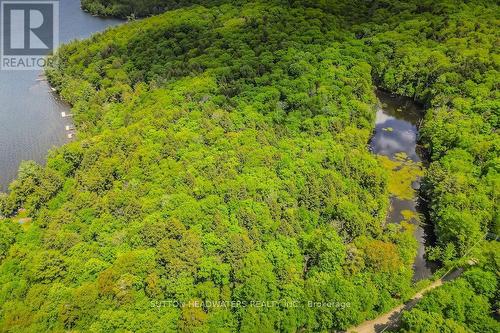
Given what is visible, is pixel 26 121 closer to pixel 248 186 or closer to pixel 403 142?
pixel 248 186

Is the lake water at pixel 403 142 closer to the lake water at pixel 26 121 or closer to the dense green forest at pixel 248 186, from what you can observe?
the dense green forest at pixel 248 186

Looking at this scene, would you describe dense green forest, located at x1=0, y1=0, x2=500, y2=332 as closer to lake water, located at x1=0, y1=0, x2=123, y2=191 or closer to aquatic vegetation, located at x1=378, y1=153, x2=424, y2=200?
aquatic vegetation, located at x1=378, y1=153, x2=424, y2=200

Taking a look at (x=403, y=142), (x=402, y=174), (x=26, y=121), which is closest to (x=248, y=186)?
(x=402, y=174)

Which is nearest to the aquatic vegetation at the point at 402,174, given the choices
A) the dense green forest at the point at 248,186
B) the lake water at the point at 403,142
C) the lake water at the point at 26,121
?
the lake water at the point at 403,142

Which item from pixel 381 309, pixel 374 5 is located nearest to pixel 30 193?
pixel 381 309

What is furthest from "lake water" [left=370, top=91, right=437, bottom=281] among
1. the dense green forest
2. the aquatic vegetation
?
the dense green forest

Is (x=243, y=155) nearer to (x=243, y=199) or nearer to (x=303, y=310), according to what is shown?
(x=243, y=199)
